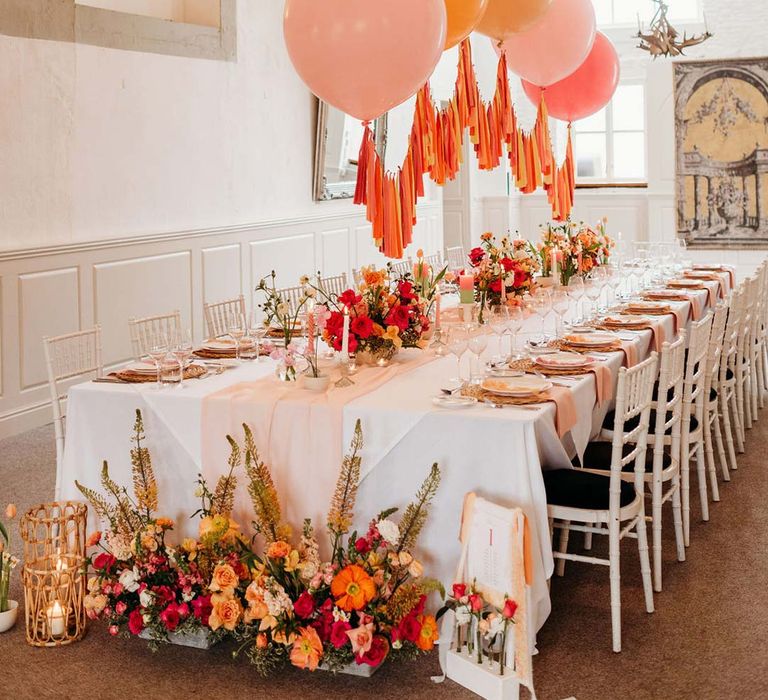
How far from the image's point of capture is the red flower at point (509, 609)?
3279 mm

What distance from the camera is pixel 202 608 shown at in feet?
11.7

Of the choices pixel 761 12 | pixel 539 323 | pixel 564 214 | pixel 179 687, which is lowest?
pixel 179 687

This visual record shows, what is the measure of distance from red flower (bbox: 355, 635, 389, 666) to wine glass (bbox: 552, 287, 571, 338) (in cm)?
213

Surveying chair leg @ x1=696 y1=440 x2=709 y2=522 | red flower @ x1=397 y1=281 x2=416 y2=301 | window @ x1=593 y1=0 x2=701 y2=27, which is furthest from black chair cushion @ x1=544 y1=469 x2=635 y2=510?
window @ x1=593 y1=0 x2=701 y2=27

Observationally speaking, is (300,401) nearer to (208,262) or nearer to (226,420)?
(226,420)

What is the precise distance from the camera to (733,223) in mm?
13219

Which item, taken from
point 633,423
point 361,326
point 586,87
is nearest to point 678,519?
point 633,423

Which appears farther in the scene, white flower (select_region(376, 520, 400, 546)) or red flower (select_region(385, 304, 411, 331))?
red flower (select_region(385, 304, 411, 331))

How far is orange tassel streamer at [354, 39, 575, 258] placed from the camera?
4926 millimetres

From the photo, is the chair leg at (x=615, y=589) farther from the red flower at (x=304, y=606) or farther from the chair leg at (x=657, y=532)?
the red flower at (x=304, y=606)

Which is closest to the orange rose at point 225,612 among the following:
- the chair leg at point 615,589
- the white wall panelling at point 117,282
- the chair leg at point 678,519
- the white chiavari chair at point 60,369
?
the chair leg at point 615,589

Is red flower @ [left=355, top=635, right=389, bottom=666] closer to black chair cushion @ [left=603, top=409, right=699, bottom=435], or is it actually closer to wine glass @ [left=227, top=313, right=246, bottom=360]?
wine glass @ [left=227, top=313, right=246, bottom=360]

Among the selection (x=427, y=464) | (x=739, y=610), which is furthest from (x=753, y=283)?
(x=427, y=464)

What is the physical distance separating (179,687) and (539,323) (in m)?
2.97
